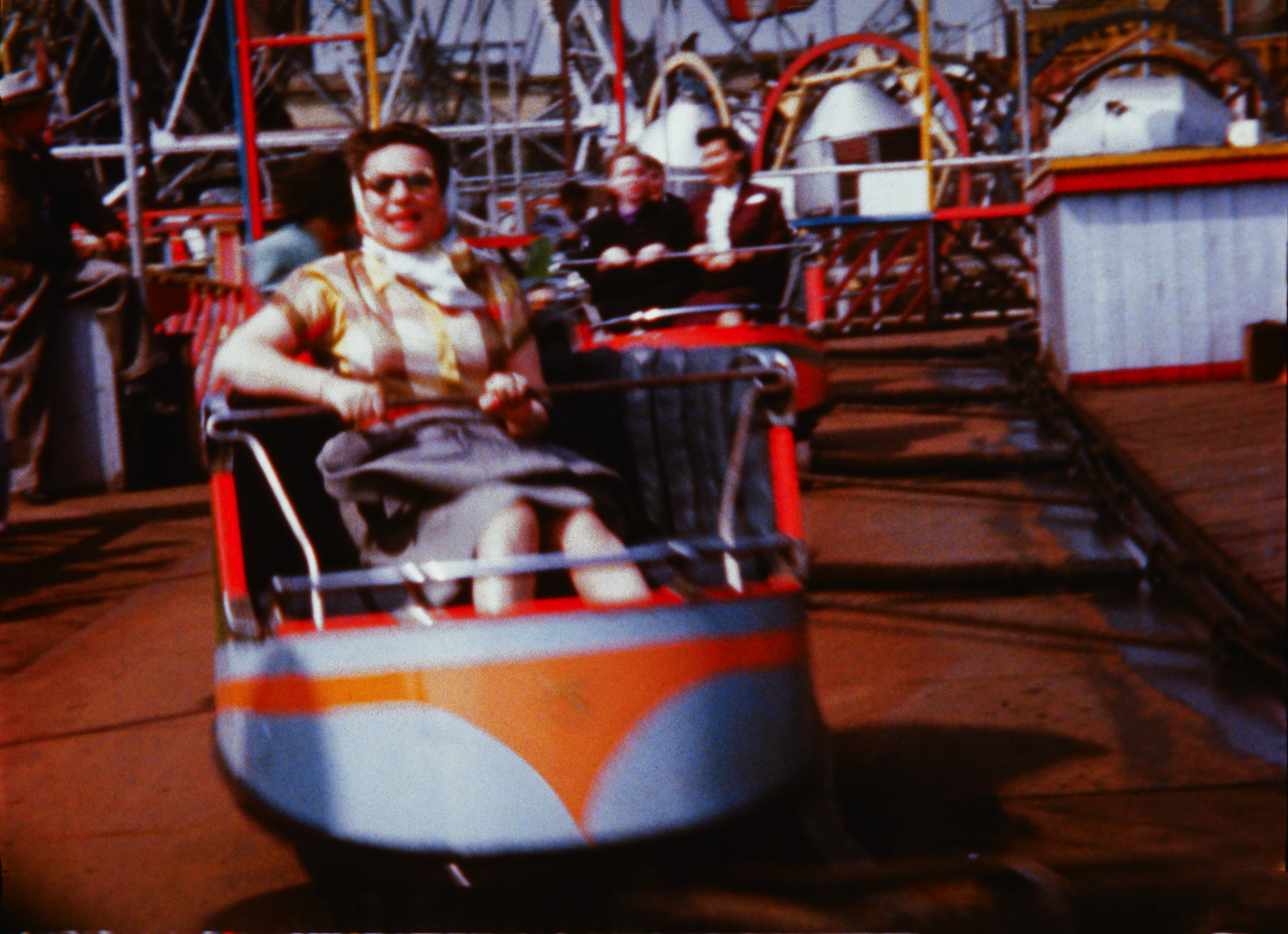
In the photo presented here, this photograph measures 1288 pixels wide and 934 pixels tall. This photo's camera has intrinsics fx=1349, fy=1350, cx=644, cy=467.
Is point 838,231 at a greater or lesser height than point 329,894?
greater

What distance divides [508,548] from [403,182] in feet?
2.17

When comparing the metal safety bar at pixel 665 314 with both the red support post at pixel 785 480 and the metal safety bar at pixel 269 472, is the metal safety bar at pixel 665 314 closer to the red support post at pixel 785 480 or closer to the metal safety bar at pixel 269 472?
the red support post at pixel 785 480

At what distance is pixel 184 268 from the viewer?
9.77m

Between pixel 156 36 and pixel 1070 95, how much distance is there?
9205mm

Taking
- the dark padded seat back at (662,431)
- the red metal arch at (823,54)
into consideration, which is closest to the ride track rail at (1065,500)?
the dark padded seat back at (662,431)

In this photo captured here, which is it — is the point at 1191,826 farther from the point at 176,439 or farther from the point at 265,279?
the point at 176,439

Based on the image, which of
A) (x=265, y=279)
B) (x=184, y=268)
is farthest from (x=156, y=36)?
(x=265, y=279)

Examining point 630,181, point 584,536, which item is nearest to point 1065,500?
point 630,181

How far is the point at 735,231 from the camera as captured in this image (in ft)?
17.1

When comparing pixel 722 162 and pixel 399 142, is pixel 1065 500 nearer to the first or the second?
pixel 722 162

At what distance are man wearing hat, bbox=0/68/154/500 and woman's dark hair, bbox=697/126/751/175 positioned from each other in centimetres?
237

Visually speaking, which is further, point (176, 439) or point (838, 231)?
point (838, 231)

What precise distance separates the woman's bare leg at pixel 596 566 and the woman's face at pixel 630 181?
11.0 feet

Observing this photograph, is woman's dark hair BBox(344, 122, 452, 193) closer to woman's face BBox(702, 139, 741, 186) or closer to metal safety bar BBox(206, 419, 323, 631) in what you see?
metal safety bar BBox(206, 419, 323, 631)
